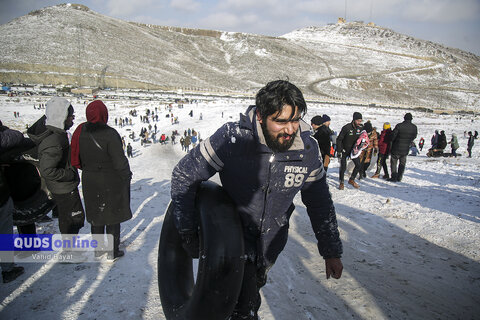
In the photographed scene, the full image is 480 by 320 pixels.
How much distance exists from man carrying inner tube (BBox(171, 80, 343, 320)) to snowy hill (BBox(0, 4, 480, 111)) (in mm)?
61965

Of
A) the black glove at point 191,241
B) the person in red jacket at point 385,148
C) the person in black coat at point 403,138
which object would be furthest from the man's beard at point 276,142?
the person in red jacket at point 385,148

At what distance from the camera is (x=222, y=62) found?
104375 mm

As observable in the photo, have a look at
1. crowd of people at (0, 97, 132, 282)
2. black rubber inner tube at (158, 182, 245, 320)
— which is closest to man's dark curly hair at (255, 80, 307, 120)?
black rubber inner tube at (158, 182, 245, 320)

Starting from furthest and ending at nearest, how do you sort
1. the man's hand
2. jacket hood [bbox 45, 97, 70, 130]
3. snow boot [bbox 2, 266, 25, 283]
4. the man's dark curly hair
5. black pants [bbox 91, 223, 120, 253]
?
black pants [bbox 91, 223, 120, 253] < jacket hood [bbox 45, 97, 70, 130] < snow boot [bbox 2, 266, 25, 283] < the man's hand < the man's dark curly hair

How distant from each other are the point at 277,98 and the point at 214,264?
1209 millimetres

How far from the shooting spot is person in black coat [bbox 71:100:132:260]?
10.4 ft

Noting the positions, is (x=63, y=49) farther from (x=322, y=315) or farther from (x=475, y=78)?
(x=475, y=78)

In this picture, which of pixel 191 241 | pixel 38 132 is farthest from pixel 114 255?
pixel 191 241

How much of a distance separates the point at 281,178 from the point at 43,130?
122 inches

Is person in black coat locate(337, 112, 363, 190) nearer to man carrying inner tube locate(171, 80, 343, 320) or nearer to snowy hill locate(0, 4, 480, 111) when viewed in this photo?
man carrying inner tube locate(171, 80, 343, 320)

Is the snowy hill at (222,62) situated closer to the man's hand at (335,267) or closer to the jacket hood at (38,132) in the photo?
the man's hand at (335,267)

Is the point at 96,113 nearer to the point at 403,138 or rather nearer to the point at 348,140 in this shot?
the point at 348,140

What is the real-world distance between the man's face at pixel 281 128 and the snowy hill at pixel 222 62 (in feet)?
203

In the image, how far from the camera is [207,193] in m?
2.04
